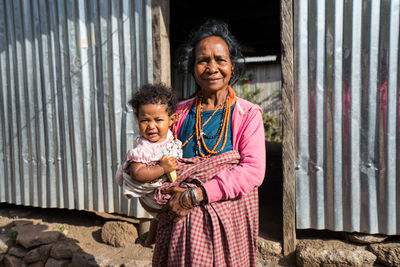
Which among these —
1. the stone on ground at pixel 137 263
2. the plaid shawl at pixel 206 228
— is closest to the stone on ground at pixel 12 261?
the stone on ground at pixel 137 263

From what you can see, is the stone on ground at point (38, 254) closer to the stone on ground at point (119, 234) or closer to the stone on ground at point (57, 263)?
the stone on ground at point (57, 263)

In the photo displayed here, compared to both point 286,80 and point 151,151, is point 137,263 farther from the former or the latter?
point 286,80

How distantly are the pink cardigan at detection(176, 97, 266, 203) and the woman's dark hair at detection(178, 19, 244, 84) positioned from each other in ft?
0.95

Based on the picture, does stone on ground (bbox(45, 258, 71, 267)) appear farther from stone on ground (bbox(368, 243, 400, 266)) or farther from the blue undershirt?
stone on ground (bbox(368, 243, 400, 266))

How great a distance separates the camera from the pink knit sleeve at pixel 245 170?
1.49m

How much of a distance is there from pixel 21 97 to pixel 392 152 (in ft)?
14.7

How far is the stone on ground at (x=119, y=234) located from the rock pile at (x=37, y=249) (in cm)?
32

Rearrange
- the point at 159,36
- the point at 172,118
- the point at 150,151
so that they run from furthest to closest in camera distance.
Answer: the point at 159,36
the point at 172,118
the point at 150,151

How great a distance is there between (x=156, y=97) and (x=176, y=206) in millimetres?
618

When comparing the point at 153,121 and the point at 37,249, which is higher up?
the point at 153,121

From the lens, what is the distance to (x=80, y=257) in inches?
137

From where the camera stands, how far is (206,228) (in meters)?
1.58

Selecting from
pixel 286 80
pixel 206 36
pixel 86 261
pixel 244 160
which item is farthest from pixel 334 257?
pixel 86 261

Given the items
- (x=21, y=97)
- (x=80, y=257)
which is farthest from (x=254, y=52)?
(x=80, y=257)
